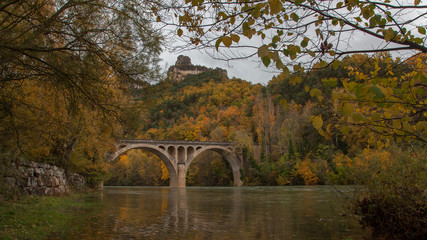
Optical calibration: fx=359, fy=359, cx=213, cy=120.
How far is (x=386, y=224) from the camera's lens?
17.7 ft

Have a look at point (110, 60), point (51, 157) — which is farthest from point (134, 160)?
point (110, 60)

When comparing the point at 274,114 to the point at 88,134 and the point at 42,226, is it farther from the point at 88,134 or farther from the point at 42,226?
the point at 42,226

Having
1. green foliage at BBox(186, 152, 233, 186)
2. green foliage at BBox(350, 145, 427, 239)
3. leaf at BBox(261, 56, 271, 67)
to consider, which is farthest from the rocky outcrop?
green foliage at BBox(186, 152, 233, 186)

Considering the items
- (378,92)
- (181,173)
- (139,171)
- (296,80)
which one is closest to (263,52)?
(296,80)

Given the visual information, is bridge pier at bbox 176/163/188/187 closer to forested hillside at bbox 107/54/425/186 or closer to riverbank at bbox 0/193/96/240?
forested hillside at bbox 107/54/425/186

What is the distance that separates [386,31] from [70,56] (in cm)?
366

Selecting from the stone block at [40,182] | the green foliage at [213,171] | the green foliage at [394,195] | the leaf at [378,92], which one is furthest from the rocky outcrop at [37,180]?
the green foliage at [213,171]

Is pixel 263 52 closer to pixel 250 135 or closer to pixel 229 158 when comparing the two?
pixel 229 158

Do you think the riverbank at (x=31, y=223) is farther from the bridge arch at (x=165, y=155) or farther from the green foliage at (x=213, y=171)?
the green foliage at (x=213, y=171)

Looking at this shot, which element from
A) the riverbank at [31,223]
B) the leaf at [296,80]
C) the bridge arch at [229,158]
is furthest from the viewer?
the bridge arch at [229,158]

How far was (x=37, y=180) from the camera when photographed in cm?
1125

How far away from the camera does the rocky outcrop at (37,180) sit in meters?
9.70

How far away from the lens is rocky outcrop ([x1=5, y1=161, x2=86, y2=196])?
31.8 feet

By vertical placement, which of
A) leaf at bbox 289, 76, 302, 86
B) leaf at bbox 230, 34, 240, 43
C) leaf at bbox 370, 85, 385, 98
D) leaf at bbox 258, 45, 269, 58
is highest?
leaf at bbox 230, 34, 240, 43
